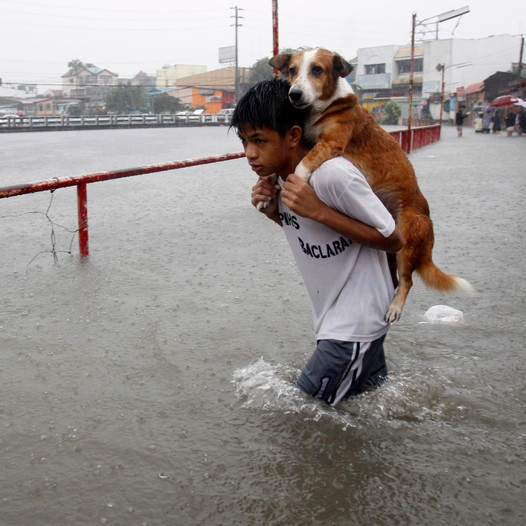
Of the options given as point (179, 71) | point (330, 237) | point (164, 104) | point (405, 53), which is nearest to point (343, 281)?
point (330, 237)

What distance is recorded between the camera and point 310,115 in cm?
322

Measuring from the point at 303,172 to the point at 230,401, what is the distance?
48.0 inches

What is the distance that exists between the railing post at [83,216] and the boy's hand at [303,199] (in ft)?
12.3

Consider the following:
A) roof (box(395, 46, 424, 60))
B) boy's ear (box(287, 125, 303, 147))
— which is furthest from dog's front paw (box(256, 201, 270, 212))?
roof (box(395, 46, 424, 60))

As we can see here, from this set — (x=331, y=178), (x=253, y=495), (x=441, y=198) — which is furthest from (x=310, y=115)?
(x=441, y=198)

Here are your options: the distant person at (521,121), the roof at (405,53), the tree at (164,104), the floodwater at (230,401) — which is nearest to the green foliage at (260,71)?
the tree at (164,104)

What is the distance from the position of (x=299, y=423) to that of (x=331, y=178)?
1116mm

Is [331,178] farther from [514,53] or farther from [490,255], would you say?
[514,53]

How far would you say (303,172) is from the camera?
8.52ft

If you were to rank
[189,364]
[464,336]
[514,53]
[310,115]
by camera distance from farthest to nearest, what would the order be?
[514,53] → [464,336] → [189,364] → [310,115]

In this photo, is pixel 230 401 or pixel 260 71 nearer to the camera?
pixel 230 401

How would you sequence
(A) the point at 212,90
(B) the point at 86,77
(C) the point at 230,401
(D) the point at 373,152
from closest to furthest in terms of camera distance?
(C) the point at 230,401 → (D) the point at 373,152 → (A) the point at 212,90 → (B) the point at 86,77

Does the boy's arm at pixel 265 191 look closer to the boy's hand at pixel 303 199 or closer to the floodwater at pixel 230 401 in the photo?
the boy's hand at pixel 303 199

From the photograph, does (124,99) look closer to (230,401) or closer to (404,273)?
(404,273)
